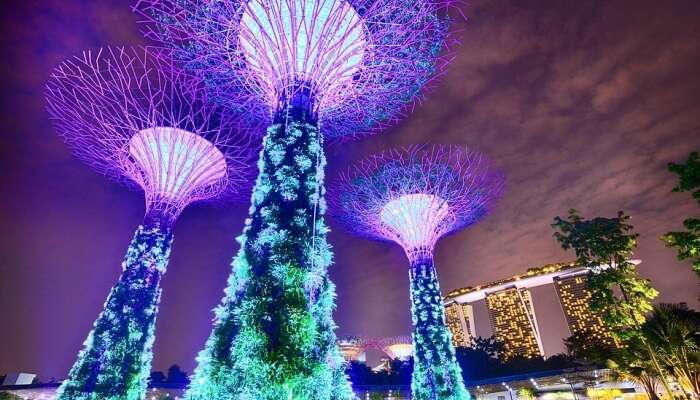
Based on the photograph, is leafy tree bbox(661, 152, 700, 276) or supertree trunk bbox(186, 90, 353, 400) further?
leafy tree bbox(661, 152, 700, 276)

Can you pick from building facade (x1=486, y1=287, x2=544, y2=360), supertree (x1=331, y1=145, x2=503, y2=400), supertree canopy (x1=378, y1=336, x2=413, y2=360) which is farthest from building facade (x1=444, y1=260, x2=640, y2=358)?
supertree (x1=331, y1=145, x2=503, y2=400)

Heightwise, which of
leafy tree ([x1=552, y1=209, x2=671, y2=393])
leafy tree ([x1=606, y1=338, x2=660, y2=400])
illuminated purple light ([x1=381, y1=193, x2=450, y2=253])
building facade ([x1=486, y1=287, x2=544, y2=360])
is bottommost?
leafy tree ([x1=606, y1=338, x2=660, y2=400])

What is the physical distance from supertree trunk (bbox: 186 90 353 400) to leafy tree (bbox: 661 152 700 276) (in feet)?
29.0

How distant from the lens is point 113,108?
13242 mm

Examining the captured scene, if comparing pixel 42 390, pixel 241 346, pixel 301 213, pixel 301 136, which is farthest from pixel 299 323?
pixel 42 390

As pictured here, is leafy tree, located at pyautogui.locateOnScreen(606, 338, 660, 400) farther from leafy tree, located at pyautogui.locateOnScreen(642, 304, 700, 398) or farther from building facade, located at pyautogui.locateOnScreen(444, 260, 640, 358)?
building facade, located at pyautogui.locateOnScreen(444, 260, 640, 358)

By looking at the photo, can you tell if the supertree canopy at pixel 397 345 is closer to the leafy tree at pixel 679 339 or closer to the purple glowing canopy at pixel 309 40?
the leafy tree at pixel 679 339

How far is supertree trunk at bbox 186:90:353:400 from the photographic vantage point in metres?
6.24

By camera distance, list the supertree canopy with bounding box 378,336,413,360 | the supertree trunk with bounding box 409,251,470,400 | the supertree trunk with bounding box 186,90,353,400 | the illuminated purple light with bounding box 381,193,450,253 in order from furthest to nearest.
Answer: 1. the supertree canopy with bounding box 378,336,413,360
2. the illuminated purple light with bounding box 381,193,450,253
3. the supertree trunk with bounding box 409,251,470,400
4. the supertree trunk with bounding box 186,90,353,400

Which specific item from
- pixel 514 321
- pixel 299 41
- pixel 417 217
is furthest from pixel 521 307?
pixel 299 41

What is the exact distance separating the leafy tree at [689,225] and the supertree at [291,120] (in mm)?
6953

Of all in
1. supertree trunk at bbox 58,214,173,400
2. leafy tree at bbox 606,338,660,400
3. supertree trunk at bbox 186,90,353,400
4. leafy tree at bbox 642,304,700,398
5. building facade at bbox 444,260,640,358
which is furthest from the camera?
building facade at bbox 444,260,640,358

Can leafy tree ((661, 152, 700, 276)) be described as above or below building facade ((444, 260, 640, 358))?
below

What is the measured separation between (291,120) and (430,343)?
432 inches
